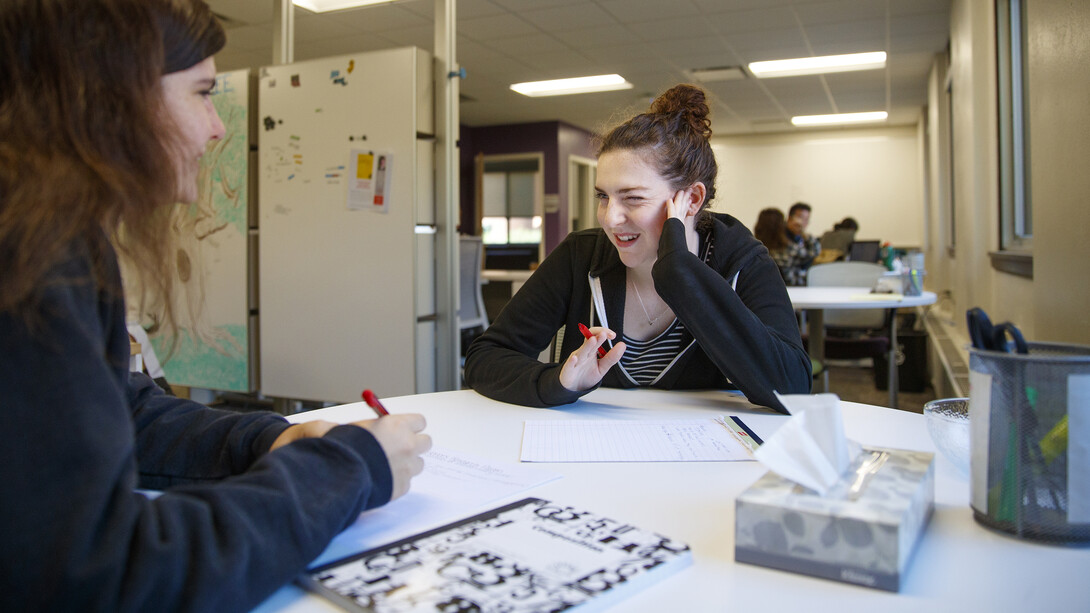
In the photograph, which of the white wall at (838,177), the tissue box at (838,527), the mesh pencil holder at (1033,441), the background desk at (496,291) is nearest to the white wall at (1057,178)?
the mesh pencil holder at (1033,441)

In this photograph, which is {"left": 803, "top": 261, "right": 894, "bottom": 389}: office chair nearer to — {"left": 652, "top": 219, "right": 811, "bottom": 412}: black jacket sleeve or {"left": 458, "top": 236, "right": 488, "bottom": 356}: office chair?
{"left": 458, "top": 236, "right": 488, "bottom": 356}: office chair

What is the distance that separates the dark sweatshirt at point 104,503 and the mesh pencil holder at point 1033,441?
55cm

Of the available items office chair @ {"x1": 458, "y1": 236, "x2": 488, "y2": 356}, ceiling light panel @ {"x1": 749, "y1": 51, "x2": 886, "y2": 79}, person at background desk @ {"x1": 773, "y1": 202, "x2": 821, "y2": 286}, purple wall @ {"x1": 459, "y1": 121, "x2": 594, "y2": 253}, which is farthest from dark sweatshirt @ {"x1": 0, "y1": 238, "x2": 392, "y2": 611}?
purple wall @ {"x1": 459, "y1": 121, "x2": 594, "y2": 253}

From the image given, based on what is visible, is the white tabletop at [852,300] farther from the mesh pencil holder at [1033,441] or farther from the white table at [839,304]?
the mesh pencil holder at [1033,441]

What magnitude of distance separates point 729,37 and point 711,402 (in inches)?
214

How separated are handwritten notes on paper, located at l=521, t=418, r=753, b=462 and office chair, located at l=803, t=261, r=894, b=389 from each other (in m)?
2.62

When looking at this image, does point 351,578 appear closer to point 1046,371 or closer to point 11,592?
point 11,592

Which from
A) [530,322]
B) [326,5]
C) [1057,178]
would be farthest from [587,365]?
[326,5]

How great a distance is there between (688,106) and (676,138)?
103mm

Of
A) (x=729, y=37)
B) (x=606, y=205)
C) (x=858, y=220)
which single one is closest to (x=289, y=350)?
(x=606, y=205)

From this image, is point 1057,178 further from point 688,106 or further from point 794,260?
point 794,260

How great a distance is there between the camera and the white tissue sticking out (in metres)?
0.60

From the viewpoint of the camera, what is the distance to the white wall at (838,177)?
36.1 feet

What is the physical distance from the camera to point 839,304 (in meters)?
3.14
